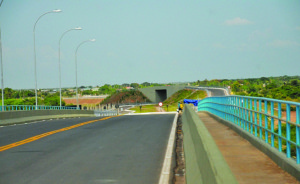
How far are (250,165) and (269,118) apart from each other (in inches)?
90.9

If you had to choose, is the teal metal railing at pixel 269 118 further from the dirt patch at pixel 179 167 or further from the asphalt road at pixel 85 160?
the asphalt road at pixel 85 160

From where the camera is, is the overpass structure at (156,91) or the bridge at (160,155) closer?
the bridge at (160,155)

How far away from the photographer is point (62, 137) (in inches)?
718

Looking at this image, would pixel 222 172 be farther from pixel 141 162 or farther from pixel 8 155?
pixel 8 155

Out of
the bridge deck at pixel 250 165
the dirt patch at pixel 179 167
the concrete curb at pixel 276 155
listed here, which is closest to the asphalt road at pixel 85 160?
the dirt patch at pixel 179 167

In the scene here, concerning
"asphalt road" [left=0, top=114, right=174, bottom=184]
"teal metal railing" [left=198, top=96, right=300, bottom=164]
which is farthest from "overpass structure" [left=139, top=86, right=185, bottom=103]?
"asphalt road" [left=0, top=114, right=174, bottom=184]

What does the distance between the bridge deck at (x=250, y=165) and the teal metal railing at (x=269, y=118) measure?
0.42 meters

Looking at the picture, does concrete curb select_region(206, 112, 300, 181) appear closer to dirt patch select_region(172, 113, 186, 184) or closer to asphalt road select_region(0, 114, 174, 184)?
dirt patch select_region(172, 113, 186, 184)

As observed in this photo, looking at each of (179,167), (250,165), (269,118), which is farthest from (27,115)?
(250,165)

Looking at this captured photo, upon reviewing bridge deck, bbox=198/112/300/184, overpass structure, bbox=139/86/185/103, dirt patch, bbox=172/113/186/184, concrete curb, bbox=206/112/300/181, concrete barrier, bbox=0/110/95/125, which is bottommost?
dirt patch, bbox=172/113/186/184

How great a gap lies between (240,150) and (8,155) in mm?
6780

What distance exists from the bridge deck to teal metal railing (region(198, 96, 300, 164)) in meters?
0.42

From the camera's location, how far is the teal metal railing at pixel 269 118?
9130mm

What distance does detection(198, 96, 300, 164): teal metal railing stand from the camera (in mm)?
9130
